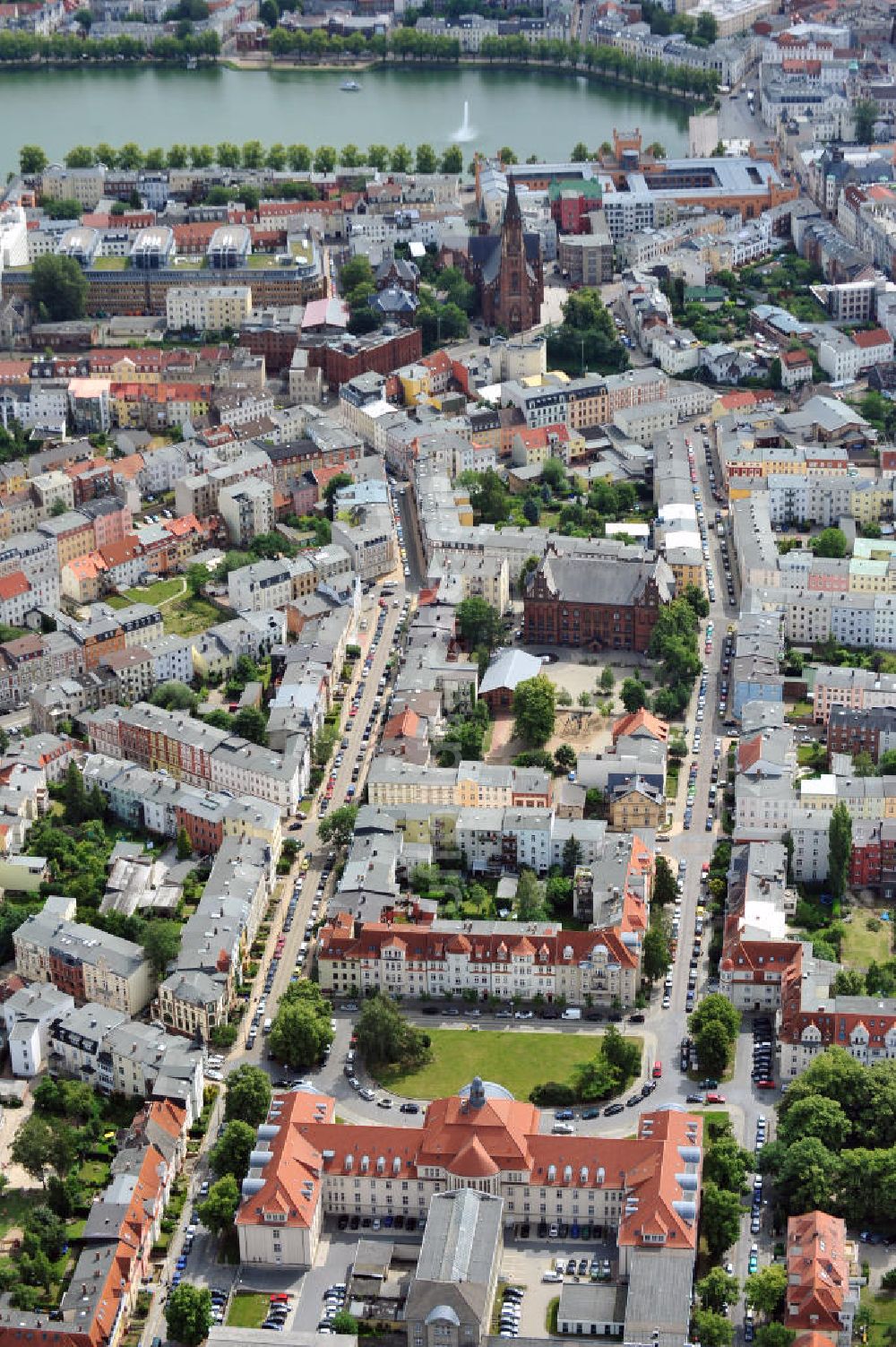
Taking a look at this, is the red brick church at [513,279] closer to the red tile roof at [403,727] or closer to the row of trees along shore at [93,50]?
the red tile roof at [403,727]

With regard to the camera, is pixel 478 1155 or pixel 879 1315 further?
pixel 478 1155

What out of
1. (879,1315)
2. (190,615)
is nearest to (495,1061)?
(879,1315)

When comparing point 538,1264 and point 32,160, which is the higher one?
point 32,160

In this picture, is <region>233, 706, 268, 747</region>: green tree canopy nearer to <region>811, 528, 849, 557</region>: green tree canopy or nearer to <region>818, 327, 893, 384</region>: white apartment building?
<region>811, 528, 849, 557</region>: green tree canopy

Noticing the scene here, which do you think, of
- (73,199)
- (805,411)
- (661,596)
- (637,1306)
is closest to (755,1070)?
(637,1306)

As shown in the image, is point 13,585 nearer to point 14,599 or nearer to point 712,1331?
point 14,599

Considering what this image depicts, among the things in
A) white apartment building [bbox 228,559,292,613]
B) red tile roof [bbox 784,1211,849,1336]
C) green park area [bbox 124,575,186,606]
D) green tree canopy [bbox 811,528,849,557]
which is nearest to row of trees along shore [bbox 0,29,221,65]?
green park area [bbox 124,575,186,606]

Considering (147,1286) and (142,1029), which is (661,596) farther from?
(147,1286)
